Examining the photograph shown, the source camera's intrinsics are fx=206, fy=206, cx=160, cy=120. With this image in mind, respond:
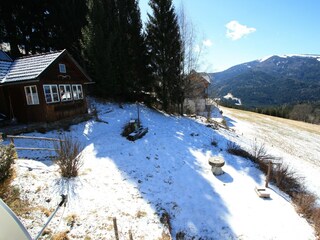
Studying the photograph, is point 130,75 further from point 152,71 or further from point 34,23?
point 34,23

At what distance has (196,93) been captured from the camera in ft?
88.5

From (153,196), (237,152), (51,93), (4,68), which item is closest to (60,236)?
(153,196)

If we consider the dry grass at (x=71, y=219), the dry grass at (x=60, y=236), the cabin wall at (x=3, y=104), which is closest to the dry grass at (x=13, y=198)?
the dry grass at (x=71, y=219)

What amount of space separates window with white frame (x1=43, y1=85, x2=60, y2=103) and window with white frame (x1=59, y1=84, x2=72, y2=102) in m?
0.43

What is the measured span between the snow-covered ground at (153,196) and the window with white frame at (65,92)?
4042 millimetres

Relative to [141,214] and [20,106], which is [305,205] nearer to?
[141,214]

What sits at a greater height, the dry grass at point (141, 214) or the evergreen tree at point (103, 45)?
the evergreen tree at point (103, 45)

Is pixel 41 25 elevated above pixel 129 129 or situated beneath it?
elevated above

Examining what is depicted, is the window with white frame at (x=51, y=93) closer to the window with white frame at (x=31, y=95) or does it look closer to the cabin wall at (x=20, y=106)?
the window with white frame at (x=31, y=95)

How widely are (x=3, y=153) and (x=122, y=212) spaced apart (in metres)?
4.31

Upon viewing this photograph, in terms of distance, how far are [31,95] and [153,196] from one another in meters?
11.6

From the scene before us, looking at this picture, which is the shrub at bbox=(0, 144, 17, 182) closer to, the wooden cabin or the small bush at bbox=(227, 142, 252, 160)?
the wooden cabin

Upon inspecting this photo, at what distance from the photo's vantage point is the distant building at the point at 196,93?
24278 mm

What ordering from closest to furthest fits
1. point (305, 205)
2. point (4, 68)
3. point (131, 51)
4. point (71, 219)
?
point (71, 219) < point (305, 205) < point (4, 68) < point (131, 51)
